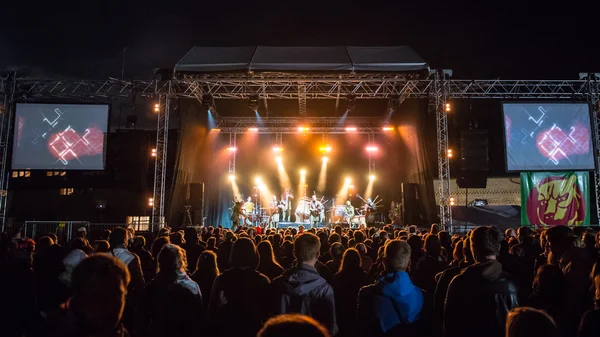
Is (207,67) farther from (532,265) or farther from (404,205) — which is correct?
(532,265)

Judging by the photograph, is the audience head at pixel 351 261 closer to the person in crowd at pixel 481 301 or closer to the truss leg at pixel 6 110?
the person in crowd at pixel 481 301

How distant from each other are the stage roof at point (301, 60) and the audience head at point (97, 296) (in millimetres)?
13405

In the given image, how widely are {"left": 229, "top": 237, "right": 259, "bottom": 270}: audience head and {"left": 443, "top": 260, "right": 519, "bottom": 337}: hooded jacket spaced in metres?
1.42

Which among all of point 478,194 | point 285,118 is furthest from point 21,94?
point 478,194

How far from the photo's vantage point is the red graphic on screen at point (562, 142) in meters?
15.8

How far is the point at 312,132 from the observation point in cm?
2295

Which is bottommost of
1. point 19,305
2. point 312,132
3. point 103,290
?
point 19,305

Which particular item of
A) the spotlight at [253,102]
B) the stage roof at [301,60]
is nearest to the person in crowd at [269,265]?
the stage roof at [301,60]

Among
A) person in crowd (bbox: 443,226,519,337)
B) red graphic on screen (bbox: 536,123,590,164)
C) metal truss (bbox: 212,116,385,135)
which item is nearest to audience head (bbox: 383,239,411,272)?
person in crowd (bbox: 443,226,519,337)

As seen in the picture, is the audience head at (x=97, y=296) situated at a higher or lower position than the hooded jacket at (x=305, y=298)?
higher

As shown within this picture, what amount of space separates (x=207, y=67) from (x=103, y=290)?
13.9 m

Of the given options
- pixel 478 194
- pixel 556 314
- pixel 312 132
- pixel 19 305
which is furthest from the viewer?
pixel 312 132

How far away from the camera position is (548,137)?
628 inches

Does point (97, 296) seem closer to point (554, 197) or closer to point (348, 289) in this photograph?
point (348, 289)
